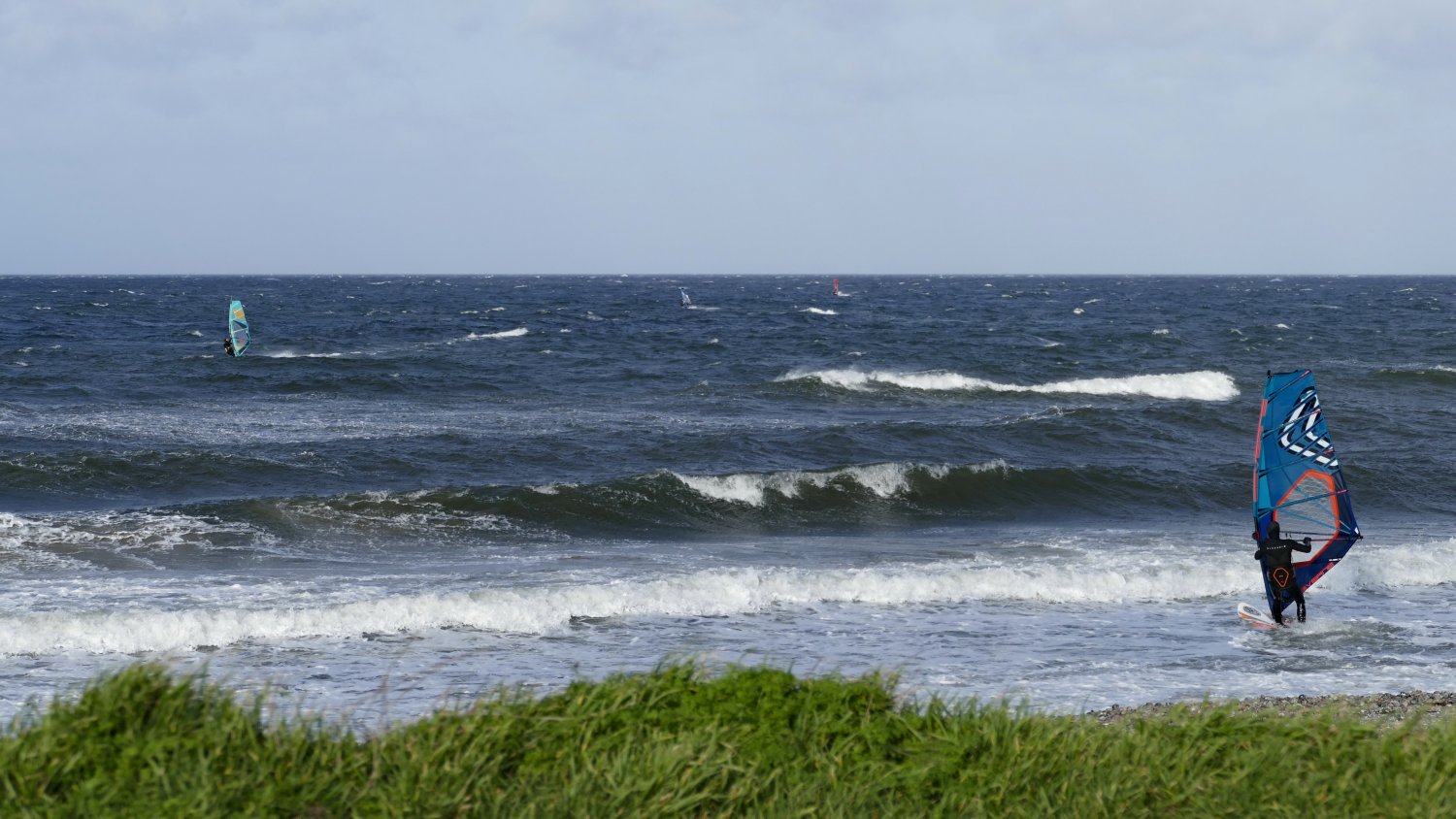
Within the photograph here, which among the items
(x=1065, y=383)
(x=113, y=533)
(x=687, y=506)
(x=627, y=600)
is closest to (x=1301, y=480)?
(x=627, y=600)

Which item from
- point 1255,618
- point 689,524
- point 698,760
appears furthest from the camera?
point 689,524

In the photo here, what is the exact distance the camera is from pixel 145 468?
22156mm

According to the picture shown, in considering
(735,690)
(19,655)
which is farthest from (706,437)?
(735,690)

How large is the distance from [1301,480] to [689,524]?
974 centimetres

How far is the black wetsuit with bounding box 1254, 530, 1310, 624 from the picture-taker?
12.5 m

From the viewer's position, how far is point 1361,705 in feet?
30.1

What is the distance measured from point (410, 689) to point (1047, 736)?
20.1 feet

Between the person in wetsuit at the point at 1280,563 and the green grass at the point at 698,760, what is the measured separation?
6.89 meters

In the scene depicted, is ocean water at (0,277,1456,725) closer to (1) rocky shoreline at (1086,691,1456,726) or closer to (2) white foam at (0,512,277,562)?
(2) white foam at (0,512,277,562)

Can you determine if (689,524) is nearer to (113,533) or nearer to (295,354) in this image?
(113,533)

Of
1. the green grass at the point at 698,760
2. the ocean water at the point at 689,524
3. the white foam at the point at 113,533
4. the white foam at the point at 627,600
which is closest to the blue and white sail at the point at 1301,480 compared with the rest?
the ocean water at the point at 689,524

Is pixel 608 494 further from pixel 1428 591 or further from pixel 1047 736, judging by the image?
pixel 1047 736

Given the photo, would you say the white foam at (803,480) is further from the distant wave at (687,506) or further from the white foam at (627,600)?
the white foam at (627,600)

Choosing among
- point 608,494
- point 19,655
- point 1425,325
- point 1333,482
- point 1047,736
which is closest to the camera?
point 1047,736
